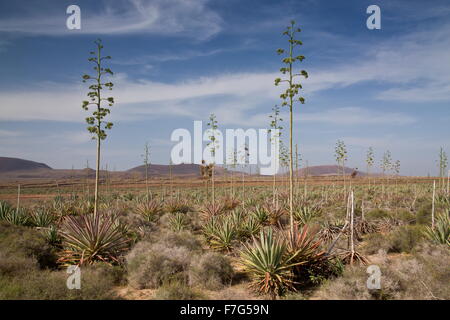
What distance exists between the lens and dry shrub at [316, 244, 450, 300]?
5.86 meters

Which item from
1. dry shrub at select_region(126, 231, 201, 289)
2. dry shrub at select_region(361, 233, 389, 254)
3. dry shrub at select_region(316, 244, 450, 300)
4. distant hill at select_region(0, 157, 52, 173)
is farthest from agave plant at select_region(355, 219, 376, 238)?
distant hill at select_region(0, 157, 52, 173)

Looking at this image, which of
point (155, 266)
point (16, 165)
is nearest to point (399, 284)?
point (155, 266)

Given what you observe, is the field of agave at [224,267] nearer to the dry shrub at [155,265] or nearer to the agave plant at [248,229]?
the dry shrub at [155,265]

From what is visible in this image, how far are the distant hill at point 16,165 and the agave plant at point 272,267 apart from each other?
8123 inches

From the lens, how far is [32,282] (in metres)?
6.12

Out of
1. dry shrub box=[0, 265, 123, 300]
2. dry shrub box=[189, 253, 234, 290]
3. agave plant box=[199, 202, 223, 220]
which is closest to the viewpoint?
dry shrub box=[0, 265, 123, 300]

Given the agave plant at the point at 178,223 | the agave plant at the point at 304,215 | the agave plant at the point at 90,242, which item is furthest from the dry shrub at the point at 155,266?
the agave plant at the point at 304,215

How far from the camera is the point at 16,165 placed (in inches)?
7205

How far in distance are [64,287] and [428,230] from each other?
11.2 m

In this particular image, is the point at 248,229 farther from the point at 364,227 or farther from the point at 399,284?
the point at 399,284

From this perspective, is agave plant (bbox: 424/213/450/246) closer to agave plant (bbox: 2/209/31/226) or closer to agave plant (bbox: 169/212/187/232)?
agave plant (bbox: 169/212/187/232)

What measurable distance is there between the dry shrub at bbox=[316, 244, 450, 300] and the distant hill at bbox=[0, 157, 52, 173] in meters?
208
